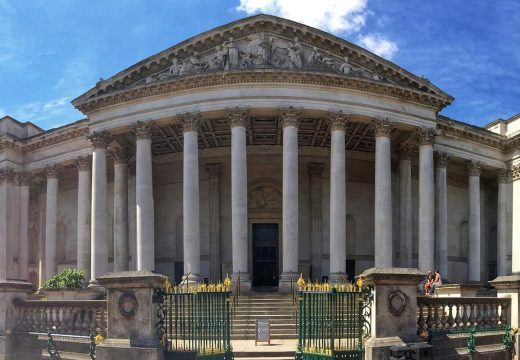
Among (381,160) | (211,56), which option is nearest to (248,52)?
(211,56)

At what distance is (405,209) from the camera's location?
41.8 m

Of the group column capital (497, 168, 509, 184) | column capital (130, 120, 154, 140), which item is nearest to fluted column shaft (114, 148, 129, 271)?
column capital (130, 120, 154, 140)

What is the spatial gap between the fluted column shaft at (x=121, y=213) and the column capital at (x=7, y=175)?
10.5 metres

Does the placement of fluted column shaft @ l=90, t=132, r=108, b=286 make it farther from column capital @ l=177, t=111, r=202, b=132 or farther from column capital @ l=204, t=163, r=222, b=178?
column capital @ l=204, t=163, r=222, b=178

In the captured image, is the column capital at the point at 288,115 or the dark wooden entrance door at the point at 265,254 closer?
the column capital at the point at 288,115

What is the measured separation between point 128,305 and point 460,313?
30.7 ft

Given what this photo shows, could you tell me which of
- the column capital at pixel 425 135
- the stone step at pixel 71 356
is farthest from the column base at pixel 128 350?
the column capital at pixel 425 135

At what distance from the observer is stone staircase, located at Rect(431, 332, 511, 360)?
1520 centimetres

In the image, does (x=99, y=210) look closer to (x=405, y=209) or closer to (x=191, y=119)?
(x=191, y=119)

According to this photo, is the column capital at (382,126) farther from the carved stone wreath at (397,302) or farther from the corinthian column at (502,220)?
the carved stone wreath at (397,302)

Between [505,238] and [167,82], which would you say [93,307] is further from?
[505,238]

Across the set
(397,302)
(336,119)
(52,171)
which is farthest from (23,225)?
(397,302)

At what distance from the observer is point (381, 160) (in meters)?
35.9

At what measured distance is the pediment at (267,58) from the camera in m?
36.0
